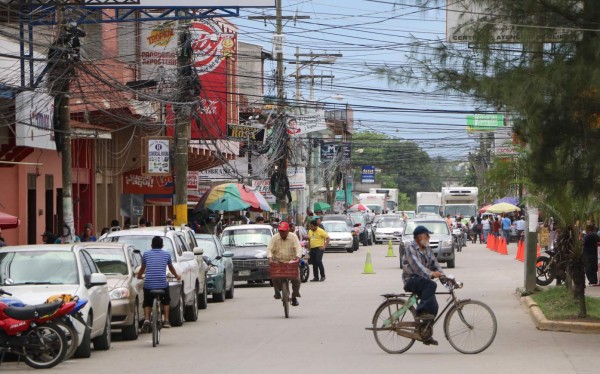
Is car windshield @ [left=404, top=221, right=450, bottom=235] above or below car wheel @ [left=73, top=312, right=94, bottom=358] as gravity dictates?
above

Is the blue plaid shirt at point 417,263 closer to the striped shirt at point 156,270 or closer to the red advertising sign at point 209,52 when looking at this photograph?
the striped shirt at point 156,270

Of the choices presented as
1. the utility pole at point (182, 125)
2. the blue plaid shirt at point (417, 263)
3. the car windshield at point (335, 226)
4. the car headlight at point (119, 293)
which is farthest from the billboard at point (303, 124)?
the blue plaid shirt at point (417, 263)

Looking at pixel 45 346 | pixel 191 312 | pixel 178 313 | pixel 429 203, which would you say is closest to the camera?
pixel 45 346

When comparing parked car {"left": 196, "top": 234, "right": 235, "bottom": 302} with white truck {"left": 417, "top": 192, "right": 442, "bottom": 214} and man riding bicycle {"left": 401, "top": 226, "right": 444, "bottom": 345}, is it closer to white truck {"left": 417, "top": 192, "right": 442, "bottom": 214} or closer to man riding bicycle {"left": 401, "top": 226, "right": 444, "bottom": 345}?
man riding bicycle {"left": 401, "top": 226, "right": 444, "bottom": 345}

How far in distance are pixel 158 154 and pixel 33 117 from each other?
26.1 ft

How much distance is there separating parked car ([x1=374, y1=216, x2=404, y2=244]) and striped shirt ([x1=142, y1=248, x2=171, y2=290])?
5027cm

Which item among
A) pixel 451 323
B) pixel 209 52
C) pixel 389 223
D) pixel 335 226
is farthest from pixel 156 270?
pixel 389 223

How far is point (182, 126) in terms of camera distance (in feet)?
109

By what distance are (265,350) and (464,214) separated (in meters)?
62.8

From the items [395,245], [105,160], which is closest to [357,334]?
[105,160]

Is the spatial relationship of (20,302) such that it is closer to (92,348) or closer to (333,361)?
(92,348)

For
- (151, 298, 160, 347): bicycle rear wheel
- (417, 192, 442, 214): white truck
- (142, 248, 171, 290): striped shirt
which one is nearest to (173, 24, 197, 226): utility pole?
(142, 248, 171, 290): striped shirt

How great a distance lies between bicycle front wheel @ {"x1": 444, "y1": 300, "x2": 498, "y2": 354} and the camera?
14930 mm

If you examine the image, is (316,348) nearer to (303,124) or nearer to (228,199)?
(228,199)
